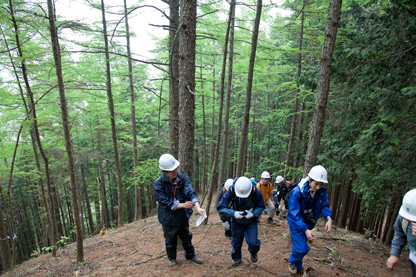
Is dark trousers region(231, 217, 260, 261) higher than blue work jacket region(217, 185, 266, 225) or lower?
lower

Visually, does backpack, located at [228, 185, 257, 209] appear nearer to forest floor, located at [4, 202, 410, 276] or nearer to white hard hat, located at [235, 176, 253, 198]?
white hard hat, located at [235, 176, 253, 198]

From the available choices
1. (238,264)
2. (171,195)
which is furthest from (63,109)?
(238,264)

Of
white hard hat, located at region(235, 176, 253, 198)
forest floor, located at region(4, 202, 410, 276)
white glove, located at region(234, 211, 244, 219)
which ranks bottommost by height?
forest floor, located at region(4, 202, 410, 276)

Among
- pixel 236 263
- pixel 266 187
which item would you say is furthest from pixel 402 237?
pixel 266 187

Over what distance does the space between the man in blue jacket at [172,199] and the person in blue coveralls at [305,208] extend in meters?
1.65

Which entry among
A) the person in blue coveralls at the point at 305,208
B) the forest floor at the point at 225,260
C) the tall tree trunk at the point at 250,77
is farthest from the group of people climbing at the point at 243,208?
the tall tree trunk at the point at 250,77

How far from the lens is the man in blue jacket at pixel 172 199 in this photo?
12.2 feet

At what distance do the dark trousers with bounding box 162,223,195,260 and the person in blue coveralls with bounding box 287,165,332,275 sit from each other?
1934 mm

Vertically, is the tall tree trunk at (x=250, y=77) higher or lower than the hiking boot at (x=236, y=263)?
higher

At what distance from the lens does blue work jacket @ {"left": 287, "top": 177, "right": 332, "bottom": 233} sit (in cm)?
345

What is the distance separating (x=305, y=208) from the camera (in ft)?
11.7

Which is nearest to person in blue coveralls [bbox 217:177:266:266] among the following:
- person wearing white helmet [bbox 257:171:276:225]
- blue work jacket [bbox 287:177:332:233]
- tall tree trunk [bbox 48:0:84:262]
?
blue work jacket [bbox 287:177:332:233]

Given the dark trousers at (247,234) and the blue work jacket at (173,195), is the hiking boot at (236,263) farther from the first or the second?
the blue work jacket at (173,195)

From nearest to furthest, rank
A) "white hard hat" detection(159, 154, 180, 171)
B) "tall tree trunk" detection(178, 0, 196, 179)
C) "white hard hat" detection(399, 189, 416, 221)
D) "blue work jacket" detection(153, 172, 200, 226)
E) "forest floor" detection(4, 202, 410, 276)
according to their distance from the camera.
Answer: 1. "white hard hat" detection(399, 189, 416, 221)
2. "white hard hat" detection(159, 154, 180, 171)
3. "blue work jacket" detection(153, 172, 200, 226)
4. "forest floor" detection(4, 202, 410, 276)
5. "tall tree trunk" detection(178, 0, 196, 179)
